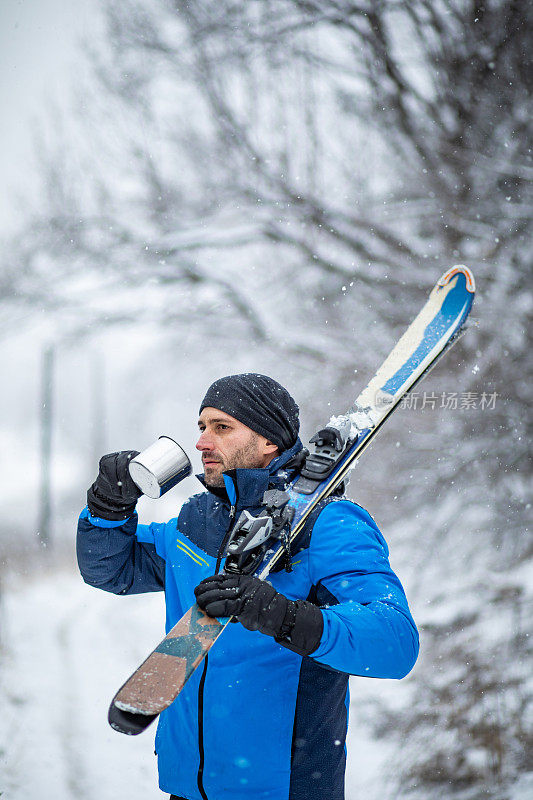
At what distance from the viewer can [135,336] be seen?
4.62 meters

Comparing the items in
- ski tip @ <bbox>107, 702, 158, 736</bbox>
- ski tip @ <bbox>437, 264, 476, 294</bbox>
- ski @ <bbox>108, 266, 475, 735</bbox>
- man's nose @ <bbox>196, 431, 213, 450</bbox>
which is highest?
ski tip @ <bbox>437, 264, 476, 294</bbox>

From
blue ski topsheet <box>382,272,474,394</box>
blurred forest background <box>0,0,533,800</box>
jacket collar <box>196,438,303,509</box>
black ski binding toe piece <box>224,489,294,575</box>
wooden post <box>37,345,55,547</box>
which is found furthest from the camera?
wooden post <box>37,345,55,547</box>

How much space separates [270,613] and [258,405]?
574 millimetres

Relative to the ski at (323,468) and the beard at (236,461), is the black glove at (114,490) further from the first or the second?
the ski at (323,468)

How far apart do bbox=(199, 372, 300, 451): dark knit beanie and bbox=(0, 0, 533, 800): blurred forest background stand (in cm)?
286

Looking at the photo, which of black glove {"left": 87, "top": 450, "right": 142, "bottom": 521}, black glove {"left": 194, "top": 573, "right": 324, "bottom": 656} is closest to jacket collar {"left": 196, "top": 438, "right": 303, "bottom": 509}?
black glove {"left": 87, "top": 450, "right": 142, "bottom": 521}

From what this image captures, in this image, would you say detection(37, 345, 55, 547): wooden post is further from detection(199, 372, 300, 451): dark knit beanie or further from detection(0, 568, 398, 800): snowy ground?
detection(199, 372, 300, 451): dark knit beanie

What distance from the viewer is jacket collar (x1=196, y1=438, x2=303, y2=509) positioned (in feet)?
4.01

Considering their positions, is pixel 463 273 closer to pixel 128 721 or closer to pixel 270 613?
pixel 270 613

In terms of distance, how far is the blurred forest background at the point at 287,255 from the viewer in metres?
4.09

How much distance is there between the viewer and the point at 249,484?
123 centimetres

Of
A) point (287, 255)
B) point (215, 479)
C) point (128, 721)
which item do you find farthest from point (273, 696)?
point (287, 255)

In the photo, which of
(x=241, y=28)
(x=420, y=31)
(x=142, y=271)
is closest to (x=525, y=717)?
(x=142, y=271)

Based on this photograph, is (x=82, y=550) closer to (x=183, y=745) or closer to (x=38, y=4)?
(x=183, y=745)
